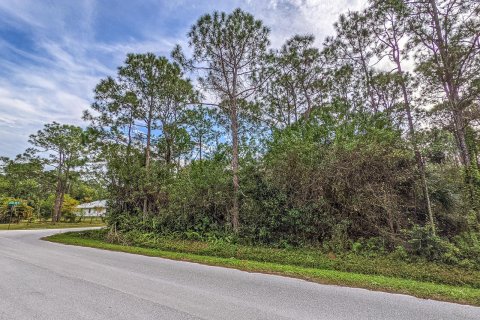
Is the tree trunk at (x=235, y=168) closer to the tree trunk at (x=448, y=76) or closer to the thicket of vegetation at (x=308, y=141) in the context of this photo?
the thicket of vegetation at (x=308, y=141)

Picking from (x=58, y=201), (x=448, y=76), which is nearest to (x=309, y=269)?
(x=448, y=76)

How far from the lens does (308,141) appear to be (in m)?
9.37

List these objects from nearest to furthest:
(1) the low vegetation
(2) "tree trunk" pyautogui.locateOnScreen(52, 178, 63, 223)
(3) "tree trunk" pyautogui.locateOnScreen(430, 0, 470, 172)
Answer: (1) the low vegetation, (3) "tree trunk" pyautogui.locateOnScreen(430, 0, 470, 172), (2) "tree trunk" pyautogui.locateOnScreen(52, 178, 63, 223)

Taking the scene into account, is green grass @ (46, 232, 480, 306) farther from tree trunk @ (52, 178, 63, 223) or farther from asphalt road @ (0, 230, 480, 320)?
Answer: tree trunk @ (52, 178, 63, 223)

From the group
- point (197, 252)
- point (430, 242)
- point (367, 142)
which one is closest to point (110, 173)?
point (197, 252)

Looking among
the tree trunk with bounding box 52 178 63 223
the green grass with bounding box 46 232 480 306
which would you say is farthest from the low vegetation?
the tree trunk with bounding box 52 178 63 223

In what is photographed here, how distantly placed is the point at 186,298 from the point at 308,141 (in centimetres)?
693

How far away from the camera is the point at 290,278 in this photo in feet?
18.8

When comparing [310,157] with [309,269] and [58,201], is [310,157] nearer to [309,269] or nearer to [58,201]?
[309,269]

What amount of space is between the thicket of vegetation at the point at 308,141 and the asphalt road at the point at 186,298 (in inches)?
138

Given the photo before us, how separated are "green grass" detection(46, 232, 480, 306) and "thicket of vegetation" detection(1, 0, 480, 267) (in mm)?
1232

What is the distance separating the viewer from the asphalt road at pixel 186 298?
3.64m

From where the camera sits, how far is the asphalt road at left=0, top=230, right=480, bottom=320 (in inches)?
143

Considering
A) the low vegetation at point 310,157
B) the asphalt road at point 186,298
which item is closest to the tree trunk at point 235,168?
the low vegetation at point 310,157
